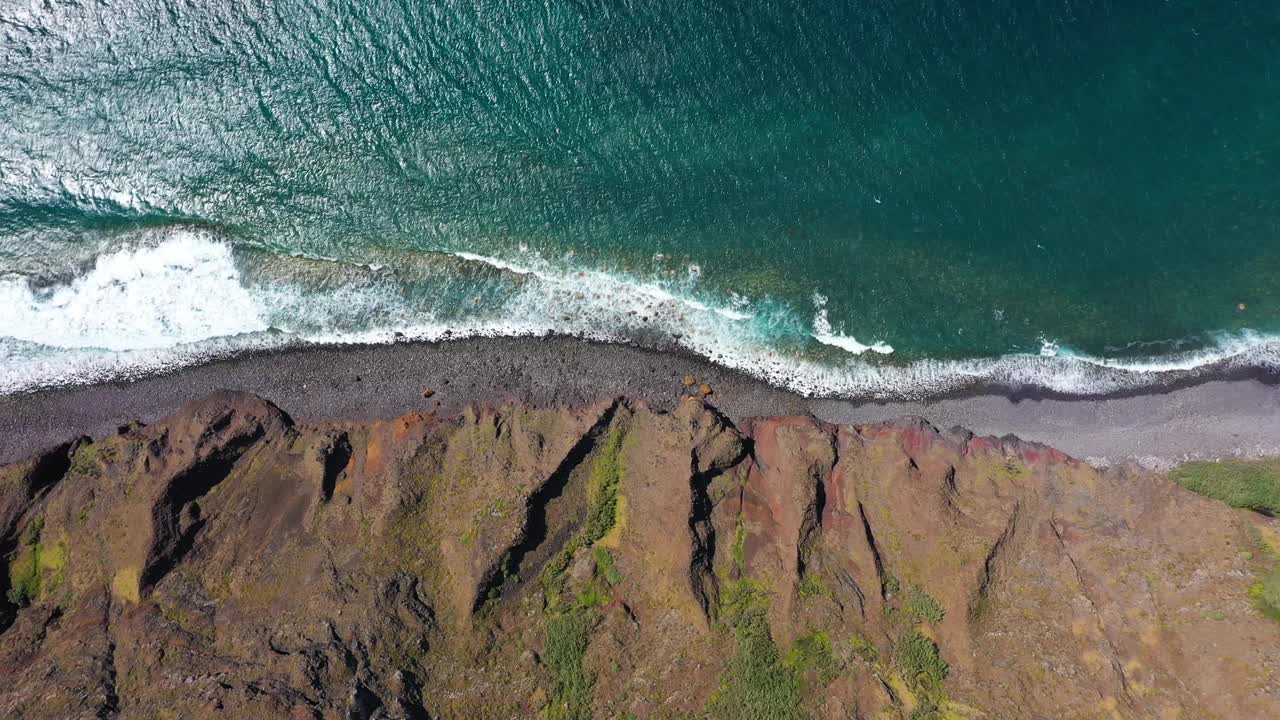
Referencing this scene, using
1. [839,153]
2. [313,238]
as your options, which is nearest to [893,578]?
[839,153]

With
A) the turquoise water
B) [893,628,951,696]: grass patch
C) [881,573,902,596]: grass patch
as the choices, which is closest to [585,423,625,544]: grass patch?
the turquoise water

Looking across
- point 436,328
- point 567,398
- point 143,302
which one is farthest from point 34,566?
point 567,398

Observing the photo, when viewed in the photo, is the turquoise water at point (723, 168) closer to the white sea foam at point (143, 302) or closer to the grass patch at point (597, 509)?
the white sea foam at point (143, 302)

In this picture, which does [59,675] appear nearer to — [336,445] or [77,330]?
[336,445]

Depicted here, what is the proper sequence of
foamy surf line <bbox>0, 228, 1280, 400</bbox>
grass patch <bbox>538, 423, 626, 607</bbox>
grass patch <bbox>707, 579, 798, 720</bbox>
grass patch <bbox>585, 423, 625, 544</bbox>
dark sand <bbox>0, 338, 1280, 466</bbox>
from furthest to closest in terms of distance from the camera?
foamy surf line <bbox>0, 228, 1280, 400</bbox> < dark sand <bbox>0, 338, 1280, 466</bbox> < grass patch <bbox>585, 423, 625, 544</bbox> < grass patch <bbox>538, 423, 626, 607</bbox> < grass patch <bbox>707, 579, 798, 720</bbox>

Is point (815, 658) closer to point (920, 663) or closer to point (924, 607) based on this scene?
point (920, 663)

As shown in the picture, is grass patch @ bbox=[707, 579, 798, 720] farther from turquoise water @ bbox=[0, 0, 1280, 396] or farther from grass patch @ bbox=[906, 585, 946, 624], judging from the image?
turquoise water @ bbox=[0, 0, 1280, 396]
